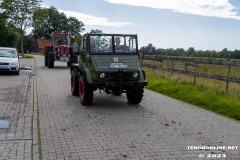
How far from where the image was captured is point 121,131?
6543mm

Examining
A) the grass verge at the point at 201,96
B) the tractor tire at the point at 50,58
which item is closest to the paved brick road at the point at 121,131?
the grass verge at the point at 201,96

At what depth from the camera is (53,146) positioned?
550 cm

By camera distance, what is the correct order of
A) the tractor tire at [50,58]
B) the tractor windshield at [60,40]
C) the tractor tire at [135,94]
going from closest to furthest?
the tractor tire at [135,94]
the tractor tire at [50,58]
the tractor windshield at [60,40]

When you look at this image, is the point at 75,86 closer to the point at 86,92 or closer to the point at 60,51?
the point at 86,92

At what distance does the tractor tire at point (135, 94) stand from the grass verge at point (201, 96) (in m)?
1.84

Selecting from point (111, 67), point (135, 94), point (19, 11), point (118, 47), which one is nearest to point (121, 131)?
point (111, 67)

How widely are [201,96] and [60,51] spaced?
15667 mm

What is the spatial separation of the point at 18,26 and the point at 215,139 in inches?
1699

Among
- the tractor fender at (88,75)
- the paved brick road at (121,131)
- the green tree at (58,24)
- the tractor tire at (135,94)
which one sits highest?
the green tree at (58,24)

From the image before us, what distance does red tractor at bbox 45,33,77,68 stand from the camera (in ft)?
77.8

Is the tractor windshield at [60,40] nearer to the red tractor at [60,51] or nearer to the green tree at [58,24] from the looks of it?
the red tractor at [60,51]

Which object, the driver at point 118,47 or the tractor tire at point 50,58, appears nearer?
the driver at point 118,47

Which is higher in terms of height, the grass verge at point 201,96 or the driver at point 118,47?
the driver at point 118,47

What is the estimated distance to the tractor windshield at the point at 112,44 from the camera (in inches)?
370
